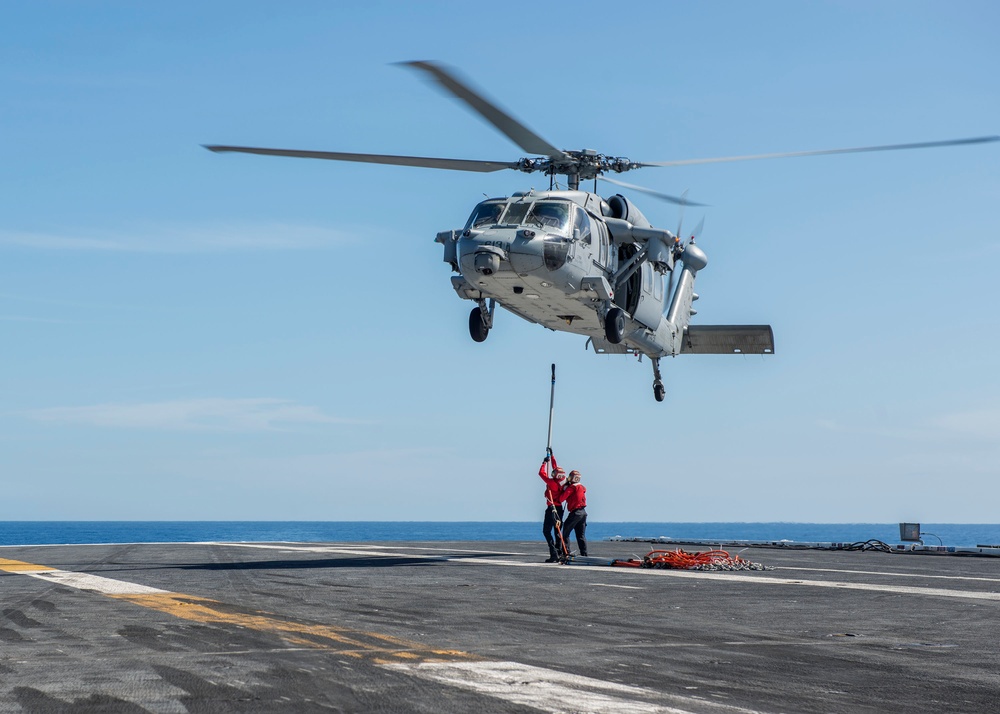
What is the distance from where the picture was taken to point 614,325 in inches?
987

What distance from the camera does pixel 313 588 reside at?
16.3m

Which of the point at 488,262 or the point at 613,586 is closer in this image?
the point at 613,586

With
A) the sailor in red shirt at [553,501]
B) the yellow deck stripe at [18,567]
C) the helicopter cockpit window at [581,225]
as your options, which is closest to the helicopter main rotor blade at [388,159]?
the helicopter cockpit window at [581,225]

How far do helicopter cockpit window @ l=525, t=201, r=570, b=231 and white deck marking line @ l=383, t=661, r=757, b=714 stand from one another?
1574 cm

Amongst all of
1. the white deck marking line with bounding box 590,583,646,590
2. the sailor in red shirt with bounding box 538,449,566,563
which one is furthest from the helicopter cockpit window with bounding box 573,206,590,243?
the white deck marking line with bounding box 590,583,646,590

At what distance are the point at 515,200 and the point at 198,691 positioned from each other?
18.0 m

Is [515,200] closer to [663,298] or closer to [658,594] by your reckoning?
[663,298]

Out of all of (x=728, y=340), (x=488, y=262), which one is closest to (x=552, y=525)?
(x=488, y=262)

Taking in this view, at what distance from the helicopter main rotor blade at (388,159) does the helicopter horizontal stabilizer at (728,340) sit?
8703 mm

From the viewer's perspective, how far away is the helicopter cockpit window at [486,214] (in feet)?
77.2

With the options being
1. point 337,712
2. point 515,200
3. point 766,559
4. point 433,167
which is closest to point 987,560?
point 766,559

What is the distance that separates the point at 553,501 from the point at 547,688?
1773 centimetres

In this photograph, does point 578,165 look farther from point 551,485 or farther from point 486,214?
point 551,485

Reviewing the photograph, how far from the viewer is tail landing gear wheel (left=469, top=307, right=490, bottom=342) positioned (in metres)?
25.1
